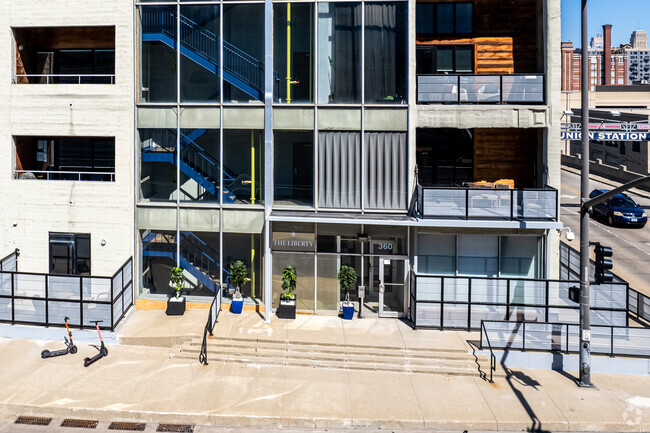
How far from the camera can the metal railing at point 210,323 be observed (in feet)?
60.2

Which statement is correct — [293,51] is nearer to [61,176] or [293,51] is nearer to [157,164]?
[157,164]

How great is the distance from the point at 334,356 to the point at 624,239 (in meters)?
22.1

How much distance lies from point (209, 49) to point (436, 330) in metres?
13.1

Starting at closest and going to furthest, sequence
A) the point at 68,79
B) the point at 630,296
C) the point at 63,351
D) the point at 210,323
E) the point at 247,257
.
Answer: the point at 63,351 → the point at 210,323 → the point at 630,296 → the point at 247,257 → the point at 68,79

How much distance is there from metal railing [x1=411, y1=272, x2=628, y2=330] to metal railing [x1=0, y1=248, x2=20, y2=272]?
14875mm

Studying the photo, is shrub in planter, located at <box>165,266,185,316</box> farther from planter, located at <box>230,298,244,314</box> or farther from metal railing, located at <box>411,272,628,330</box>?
metal railing, located at <box>411,272,628,330</box>

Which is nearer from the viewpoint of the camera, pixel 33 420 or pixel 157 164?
pixel 33 420

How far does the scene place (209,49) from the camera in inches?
869

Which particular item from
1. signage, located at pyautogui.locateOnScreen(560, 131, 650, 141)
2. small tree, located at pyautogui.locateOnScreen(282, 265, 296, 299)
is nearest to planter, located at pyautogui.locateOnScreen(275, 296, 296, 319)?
small tree, located at pyautogui.locateOnScreen(282, 265, 296, 299)

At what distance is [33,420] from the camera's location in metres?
15.2

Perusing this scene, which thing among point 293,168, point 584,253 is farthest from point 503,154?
point 293,168

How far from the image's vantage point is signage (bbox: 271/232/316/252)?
2194 cm

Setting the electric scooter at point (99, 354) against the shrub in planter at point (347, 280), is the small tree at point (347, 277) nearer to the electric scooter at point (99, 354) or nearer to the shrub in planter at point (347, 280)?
the shrub in planter at point (347, 280)

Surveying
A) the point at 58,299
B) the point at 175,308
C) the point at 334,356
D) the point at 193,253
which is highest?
the point at 193,253
